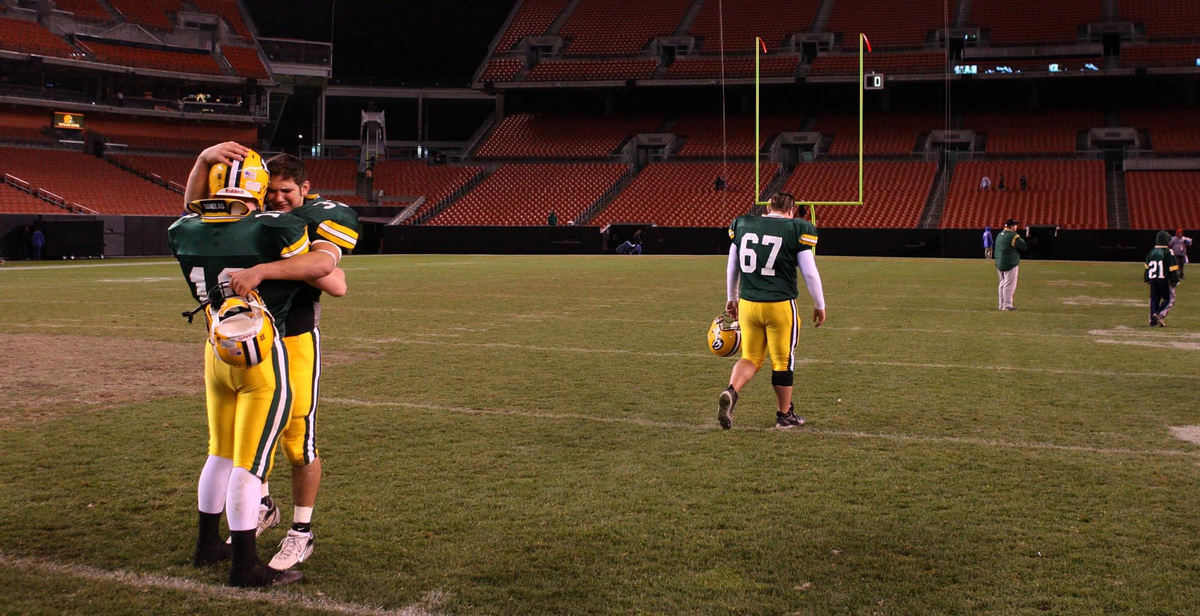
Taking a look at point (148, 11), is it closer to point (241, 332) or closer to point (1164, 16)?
point (1164, 16)

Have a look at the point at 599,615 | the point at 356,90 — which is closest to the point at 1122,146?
the point at 356,90

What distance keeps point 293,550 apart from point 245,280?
1107 mm

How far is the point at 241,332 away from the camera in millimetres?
3412

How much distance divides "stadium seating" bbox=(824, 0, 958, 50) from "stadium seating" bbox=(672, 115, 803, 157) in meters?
4.24

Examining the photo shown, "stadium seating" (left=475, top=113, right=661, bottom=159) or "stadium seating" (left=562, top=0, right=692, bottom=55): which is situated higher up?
"stadium seating" (left=562, top=0, right=692, bottom=55)

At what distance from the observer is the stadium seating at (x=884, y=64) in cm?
4106

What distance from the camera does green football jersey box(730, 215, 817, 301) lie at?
22.4 feet

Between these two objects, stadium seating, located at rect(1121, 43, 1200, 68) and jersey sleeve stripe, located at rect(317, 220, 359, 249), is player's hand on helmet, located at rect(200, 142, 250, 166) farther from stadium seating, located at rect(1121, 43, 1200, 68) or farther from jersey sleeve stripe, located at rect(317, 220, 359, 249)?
stadium seating, located at rect(1121, 43, 1200, 68)

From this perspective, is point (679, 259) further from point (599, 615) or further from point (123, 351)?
point (599, 615)

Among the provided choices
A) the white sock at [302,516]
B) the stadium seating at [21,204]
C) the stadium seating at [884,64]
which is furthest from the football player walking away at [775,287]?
the stadium seating at [884,64]

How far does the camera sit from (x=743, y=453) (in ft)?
19.7

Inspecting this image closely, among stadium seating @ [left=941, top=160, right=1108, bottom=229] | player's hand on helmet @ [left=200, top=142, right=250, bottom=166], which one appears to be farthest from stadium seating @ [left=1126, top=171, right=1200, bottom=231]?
player's hand on helmet @ [left=200, top=142, right=250, bottom=166]

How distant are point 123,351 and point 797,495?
7.61 m

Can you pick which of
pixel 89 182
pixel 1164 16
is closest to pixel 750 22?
pixel 1164 16
